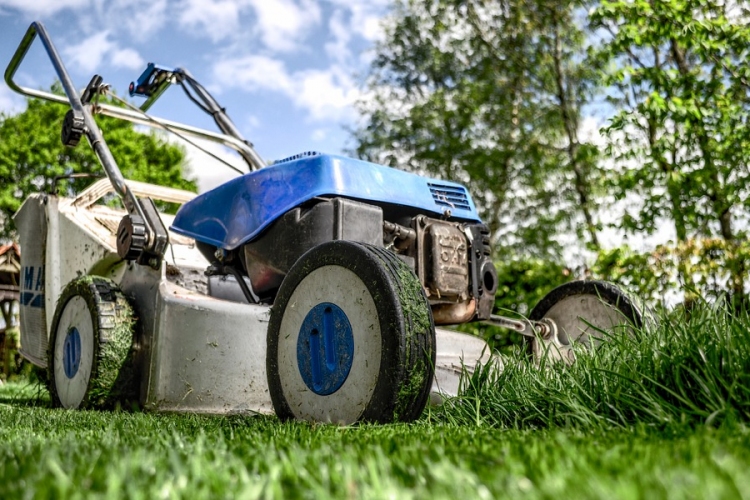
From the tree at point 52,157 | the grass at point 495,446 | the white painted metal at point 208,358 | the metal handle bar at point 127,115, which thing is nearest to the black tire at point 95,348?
the white painted metal at point 208,358

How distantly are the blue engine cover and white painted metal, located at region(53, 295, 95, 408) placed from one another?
62 centimetres

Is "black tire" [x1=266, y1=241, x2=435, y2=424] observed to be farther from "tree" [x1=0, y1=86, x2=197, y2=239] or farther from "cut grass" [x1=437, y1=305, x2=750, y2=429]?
"tree" [x1=0, y1=86, x2=197, y2=239]

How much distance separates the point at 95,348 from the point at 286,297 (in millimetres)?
1262

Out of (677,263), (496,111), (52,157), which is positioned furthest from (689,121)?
(52,157)

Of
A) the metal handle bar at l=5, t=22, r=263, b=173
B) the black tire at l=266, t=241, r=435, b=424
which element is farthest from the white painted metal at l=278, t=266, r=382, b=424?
the metal handle bar at l=5, t=22, r=263, b=173

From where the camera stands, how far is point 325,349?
7.56ft

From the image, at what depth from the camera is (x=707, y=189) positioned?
23.6 ft

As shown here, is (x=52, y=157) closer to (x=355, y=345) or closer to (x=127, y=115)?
(x=127, y=115)

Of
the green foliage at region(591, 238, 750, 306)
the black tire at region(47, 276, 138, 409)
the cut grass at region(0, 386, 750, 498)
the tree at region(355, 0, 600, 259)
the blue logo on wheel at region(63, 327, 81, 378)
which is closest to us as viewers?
the cut grass at region(0, 386, 750, 498)

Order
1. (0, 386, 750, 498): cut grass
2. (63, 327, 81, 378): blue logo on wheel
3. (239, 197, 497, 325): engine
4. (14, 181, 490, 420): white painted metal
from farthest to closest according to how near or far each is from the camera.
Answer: (63, 327, 81, 378): blue logo on wheel
(14, 181, 490, 420): white painted metal
(239, 197, 497, 325): engine
(0, 386, 750, 498): cut grass

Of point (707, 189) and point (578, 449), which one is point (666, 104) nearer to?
point (707, 189)

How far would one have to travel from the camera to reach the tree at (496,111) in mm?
14195

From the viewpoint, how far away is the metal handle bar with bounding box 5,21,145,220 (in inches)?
138

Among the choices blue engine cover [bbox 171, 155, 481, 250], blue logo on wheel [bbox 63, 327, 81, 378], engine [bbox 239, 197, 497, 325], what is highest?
blue engine cover [bbox 171, 155, 481, 250]
